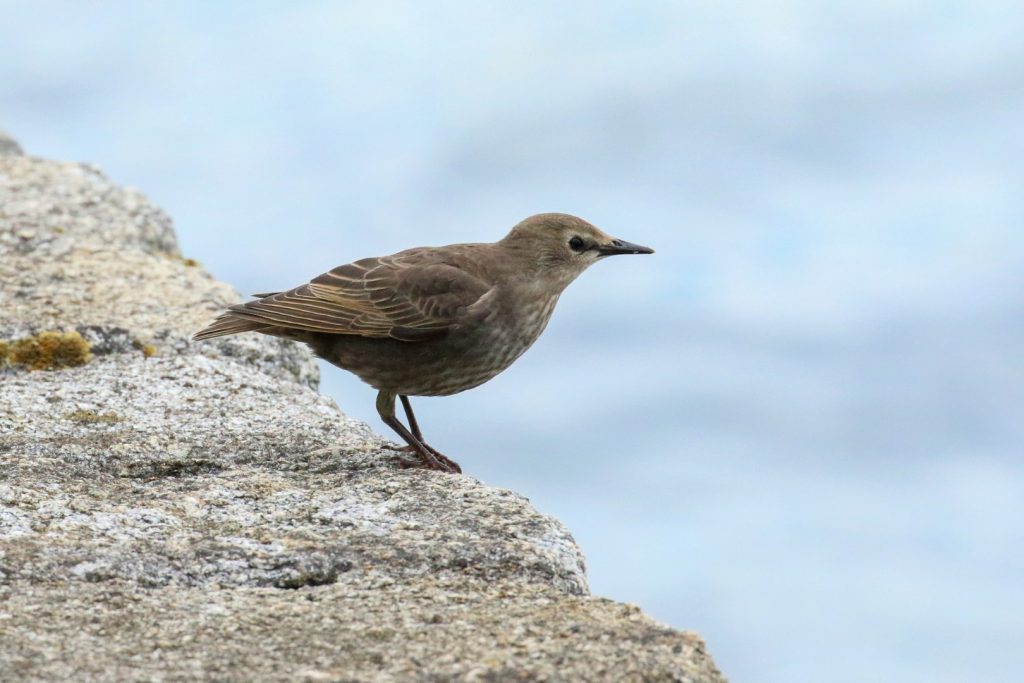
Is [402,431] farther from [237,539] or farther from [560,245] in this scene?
[237,539]

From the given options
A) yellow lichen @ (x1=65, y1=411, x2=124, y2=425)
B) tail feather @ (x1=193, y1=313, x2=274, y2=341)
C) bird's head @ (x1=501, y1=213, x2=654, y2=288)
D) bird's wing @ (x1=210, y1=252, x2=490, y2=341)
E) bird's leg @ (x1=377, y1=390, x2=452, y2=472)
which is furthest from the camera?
bird's head @ (x1=501, y1=213, x2=654, y2=288)

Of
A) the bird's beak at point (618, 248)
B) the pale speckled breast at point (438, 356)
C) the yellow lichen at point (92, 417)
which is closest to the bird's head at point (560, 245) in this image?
the bird's beak at point (618, 248)

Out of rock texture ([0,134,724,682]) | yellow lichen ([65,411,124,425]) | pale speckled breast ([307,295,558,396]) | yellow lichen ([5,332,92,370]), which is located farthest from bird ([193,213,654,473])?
yellow lichen ([65,411,124,425])

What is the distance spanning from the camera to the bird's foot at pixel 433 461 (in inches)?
214

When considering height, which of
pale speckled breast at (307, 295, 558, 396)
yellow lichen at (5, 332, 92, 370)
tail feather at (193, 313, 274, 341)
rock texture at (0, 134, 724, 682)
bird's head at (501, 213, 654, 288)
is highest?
bird's head at (501, 213, 654, 288)

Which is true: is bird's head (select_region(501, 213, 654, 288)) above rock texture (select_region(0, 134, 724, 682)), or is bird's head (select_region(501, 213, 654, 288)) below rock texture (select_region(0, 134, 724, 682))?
above

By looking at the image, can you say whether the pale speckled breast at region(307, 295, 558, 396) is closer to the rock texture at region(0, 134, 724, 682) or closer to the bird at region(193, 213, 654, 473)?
the bird at region(193, 213, 654, 473)

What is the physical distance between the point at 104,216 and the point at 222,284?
3.63 feet

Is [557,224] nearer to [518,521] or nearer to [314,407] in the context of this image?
[314,407]

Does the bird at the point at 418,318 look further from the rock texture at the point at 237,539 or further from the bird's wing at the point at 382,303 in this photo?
the rock texture at the point at 237,539

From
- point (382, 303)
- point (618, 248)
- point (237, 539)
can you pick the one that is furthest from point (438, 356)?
point (237, 539)

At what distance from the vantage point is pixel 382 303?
6574mm

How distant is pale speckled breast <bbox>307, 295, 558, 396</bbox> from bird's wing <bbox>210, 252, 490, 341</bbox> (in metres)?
0.08

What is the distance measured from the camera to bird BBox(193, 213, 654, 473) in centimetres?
642
